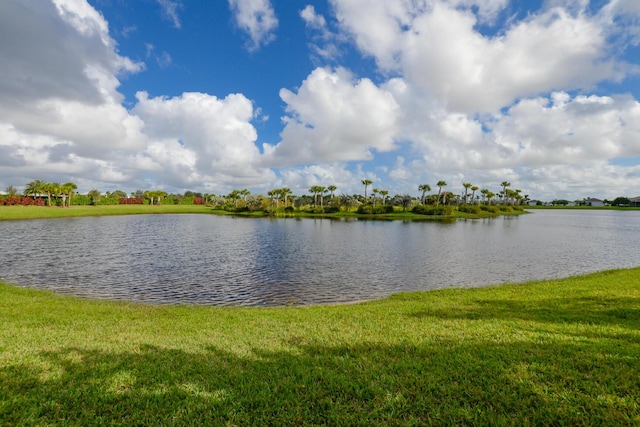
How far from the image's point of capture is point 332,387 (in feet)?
19.1

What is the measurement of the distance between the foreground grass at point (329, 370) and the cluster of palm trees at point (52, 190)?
13620cm

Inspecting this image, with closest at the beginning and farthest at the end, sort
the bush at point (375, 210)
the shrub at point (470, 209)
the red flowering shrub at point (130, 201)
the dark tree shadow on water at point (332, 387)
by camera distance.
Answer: the dark tree shadow on water at point (332, 387)
the bush at point (375, 210)
the shrub at point (470, 209)
the red flowering shrub at point (130, 201)

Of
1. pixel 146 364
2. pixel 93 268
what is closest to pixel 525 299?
pixel 146 364

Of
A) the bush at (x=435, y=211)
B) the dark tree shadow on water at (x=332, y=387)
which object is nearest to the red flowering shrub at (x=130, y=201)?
the bush at (x=435, y=211)

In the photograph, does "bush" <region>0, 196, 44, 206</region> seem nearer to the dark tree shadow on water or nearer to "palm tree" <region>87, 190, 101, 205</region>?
"palm tree" <region>87, 190, 101, 205</region>

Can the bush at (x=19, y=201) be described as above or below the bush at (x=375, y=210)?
above

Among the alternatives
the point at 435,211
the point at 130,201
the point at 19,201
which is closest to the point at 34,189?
the point at 19,201

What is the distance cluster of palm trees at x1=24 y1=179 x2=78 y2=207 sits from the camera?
4545 inches

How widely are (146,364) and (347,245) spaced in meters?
33.8

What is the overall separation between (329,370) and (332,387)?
681mm

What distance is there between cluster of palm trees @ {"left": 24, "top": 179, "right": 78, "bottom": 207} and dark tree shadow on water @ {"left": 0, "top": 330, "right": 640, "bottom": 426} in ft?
462

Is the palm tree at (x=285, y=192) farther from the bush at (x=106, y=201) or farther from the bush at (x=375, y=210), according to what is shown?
the bush at (x=106, y=201)

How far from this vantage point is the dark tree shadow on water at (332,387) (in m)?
4.93

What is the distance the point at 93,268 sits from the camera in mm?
24734
